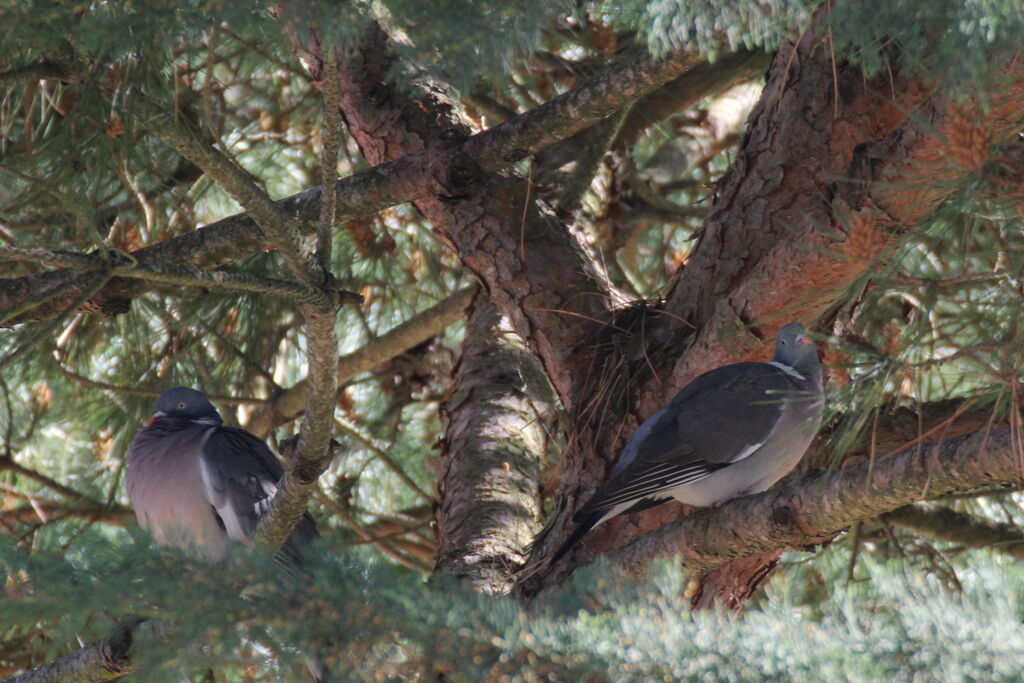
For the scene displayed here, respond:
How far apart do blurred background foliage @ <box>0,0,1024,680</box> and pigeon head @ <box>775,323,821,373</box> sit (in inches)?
3.2

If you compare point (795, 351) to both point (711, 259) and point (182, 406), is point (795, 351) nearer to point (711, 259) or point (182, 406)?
point (711, 259)

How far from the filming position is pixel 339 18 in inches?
53.9

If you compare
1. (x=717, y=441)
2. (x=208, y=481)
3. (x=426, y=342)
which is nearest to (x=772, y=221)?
(x=717, y=441)

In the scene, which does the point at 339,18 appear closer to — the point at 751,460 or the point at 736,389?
the point at 736,389

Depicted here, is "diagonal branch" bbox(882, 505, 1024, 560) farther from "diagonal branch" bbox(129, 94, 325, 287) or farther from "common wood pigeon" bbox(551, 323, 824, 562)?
"diagonal branch" bbox(129, 94, 325, 287)

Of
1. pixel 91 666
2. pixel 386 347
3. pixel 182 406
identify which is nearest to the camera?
pixel 91 666

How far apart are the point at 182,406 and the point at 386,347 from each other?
817mm

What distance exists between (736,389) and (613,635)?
59.6 inches

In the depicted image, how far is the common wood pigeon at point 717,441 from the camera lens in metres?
2.55

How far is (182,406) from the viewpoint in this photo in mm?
3328

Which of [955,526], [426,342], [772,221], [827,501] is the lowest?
[955,526]

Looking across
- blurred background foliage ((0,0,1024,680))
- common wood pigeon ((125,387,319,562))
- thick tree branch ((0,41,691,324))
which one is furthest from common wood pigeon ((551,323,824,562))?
common wood pigeon ((125,387,319,562))

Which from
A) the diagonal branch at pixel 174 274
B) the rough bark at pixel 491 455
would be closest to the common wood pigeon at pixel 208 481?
the rough bark at pixel 491 455

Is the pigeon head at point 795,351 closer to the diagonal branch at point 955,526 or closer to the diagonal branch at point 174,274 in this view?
the diagonal branch at point 955,526
